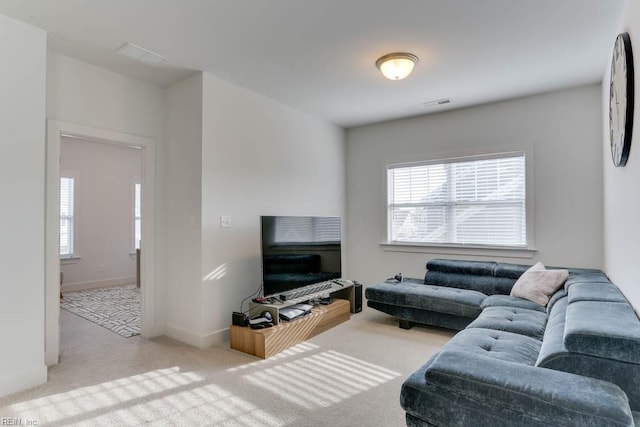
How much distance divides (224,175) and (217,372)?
1.83m

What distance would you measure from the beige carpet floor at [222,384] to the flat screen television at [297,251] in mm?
660

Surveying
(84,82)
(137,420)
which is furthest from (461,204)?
(84,82)

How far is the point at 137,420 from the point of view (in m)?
2.13

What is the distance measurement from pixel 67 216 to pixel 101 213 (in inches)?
19.8

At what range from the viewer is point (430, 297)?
3.63 metres

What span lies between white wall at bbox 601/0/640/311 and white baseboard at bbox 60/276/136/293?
715 centimetres

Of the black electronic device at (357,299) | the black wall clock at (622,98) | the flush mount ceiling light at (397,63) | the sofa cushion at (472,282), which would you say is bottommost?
the black electronic device at (357,299)

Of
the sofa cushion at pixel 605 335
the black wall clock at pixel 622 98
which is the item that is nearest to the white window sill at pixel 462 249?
the black wall clock at pixel 622 98

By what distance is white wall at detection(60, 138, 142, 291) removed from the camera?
6.03 metres

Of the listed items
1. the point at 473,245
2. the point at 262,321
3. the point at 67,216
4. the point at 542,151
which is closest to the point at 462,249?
the point at 473,245

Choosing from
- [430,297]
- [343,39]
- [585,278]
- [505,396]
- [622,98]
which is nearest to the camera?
[505,396]

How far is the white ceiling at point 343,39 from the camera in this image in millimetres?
2324

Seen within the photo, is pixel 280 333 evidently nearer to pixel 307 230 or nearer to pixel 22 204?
pixel 307 230

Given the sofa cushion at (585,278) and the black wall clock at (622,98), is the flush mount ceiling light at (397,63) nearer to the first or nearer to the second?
the black wall clock at (622,98)
